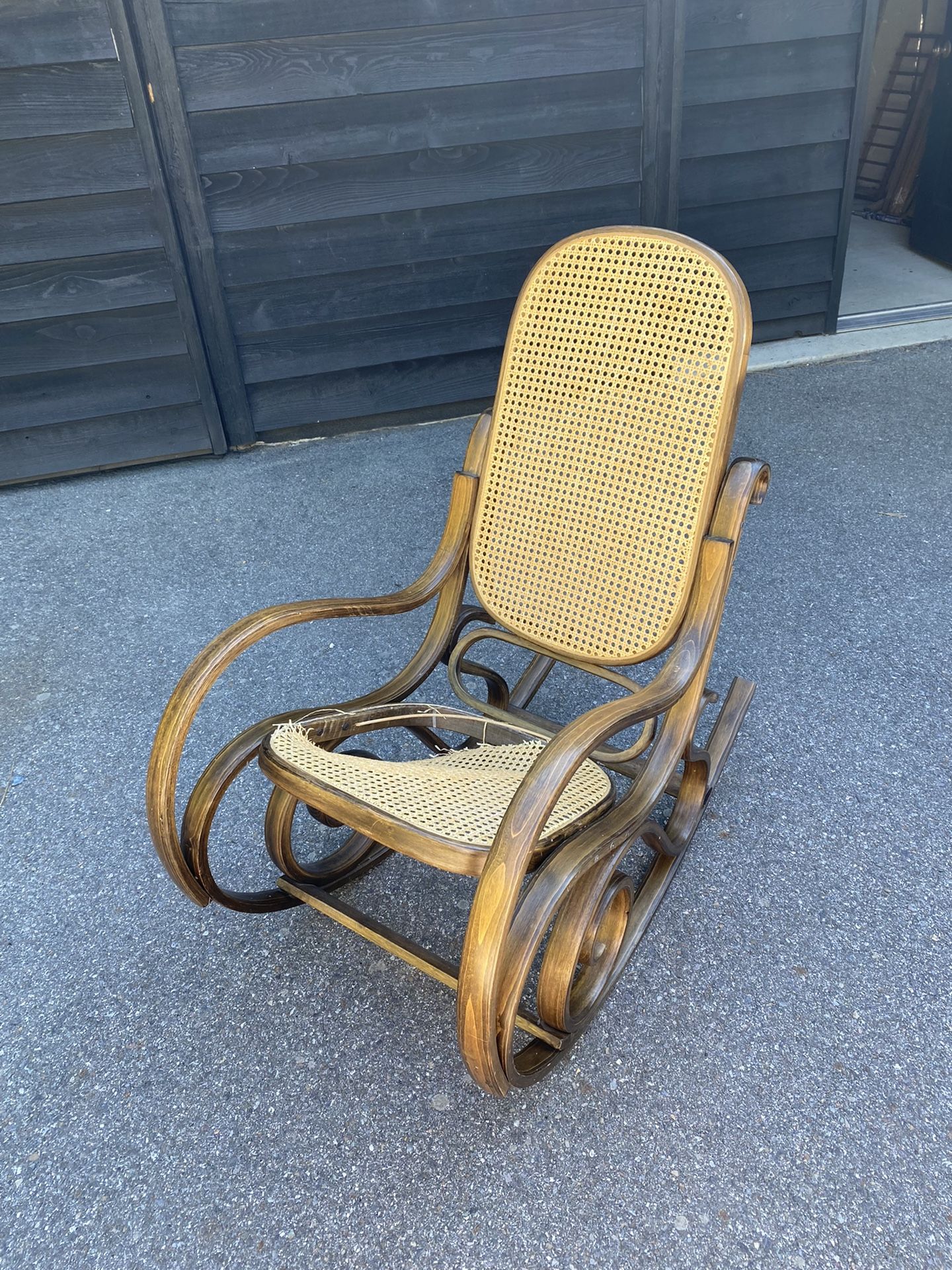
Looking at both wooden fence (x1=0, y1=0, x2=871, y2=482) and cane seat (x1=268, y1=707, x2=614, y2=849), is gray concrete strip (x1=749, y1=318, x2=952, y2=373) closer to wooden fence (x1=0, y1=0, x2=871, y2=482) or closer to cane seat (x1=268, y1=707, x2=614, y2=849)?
wooden fence (x1=0, y1=0, x2=871, y2=482)

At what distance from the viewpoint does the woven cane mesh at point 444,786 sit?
120 centimetres

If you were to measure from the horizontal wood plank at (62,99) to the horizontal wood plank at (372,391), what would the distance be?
0.90 meters

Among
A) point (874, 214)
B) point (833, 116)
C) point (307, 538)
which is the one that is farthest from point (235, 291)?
point (874, 214)

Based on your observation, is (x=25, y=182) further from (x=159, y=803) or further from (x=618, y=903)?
(x=618, y=903)

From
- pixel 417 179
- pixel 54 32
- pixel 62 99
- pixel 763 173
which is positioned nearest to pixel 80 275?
pixel 62 99

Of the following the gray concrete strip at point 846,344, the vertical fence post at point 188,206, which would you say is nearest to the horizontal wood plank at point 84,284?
the vertical fence post at point 188,206

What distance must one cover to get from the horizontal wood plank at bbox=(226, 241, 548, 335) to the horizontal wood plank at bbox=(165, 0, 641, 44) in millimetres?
685

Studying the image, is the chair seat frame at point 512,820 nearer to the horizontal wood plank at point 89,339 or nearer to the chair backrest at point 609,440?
the chair backrest at point 609,440

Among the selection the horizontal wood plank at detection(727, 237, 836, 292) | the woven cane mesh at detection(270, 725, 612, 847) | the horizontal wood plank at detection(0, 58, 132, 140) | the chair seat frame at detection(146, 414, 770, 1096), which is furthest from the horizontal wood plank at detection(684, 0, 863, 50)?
the woven cane mesh at detection(270, 725, 612, 847)

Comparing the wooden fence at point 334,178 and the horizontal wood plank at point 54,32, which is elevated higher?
the horizontal wood plank at point 54,32

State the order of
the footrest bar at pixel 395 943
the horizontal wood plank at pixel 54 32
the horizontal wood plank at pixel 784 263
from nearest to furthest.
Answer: the footrest bar at pixel 395 943 → the horizontal wood plank at pixel 54 32 → the horizontal wood plank at pixel 784 263

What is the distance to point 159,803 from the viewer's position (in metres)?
1.31

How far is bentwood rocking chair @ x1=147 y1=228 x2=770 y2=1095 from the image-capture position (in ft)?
3.78

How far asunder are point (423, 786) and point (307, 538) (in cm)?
167
